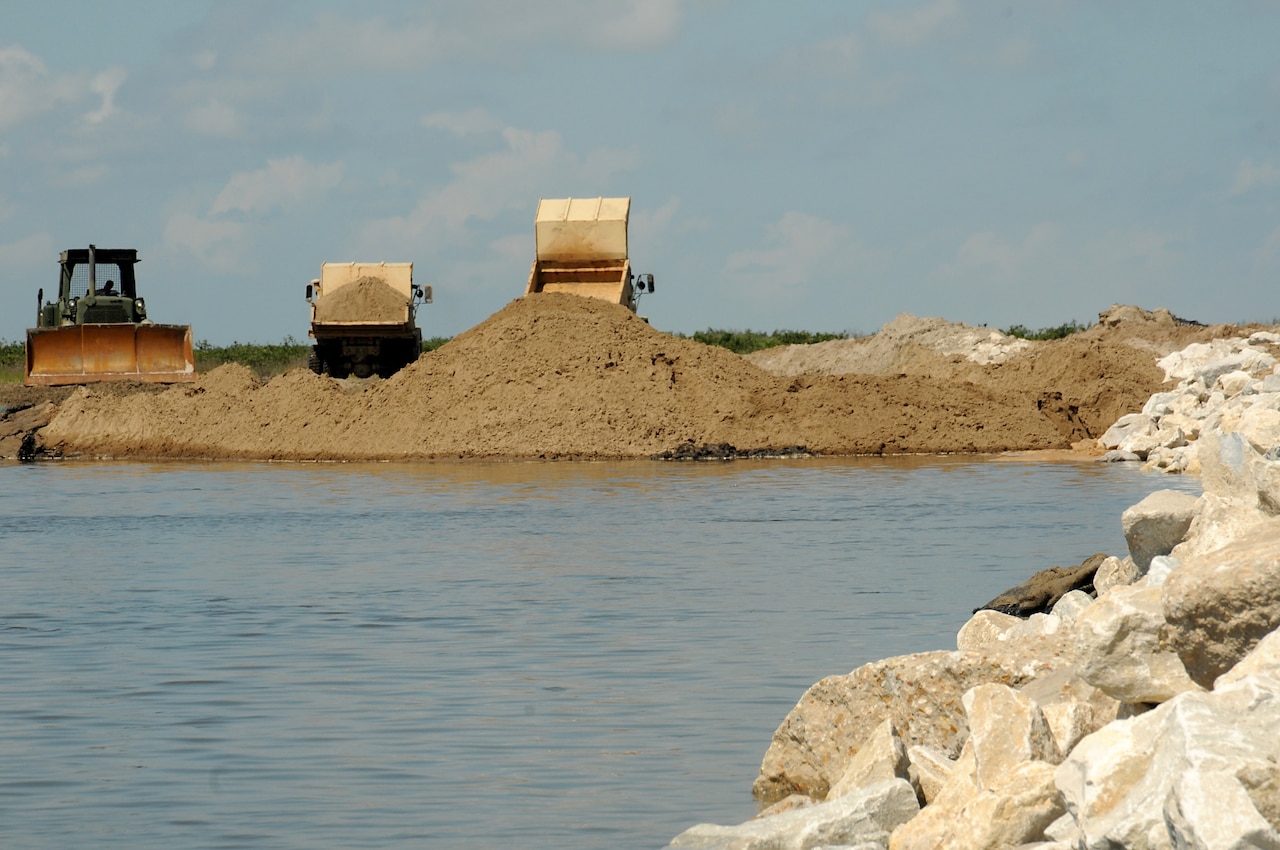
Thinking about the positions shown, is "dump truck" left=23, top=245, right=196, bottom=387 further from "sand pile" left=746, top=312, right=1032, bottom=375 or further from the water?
"sand pile" left=746, top=312, right=1032, bottom=375

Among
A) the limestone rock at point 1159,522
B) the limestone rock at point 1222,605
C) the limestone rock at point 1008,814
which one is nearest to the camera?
the limestone rock at point 1008,814

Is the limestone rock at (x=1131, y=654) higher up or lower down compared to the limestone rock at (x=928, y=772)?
higher up

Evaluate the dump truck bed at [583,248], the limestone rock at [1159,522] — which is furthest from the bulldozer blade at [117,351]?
the limestone rock at [1159,522]

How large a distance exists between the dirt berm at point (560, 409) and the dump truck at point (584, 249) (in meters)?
1.91

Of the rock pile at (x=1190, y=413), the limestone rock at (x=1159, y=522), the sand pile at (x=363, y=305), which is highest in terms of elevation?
the sand pile at (x=363, y=305)

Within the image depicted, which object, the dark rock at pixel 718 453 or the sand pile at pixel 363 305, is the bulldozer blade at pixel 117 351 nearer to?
the sand pile at pixel 363 305

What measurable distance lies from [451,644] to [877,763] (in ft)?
14.6

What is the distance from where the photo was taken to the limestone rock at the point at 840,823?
4.97 meters

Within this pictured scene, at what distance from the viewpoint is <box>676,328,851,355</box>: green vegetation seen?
64062mm

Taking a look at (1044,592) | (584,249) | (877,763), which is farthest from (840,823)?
(584,249)

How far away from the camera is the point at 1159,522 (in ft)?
23.0

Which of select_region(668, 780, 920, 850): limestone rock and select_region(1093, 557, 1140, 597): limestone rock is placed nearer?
select_region(668, 780, 920, 850): limestone rock

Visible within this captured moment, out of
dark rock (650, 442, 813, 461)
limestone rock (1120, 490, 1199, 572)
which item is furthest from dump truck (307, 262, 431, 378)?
limestone rock (1120, 490, 1199, 572)

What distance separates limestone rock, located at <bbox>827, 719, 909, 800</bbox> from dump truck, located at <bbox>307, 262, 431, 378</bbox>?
Answer: 1079 inches
